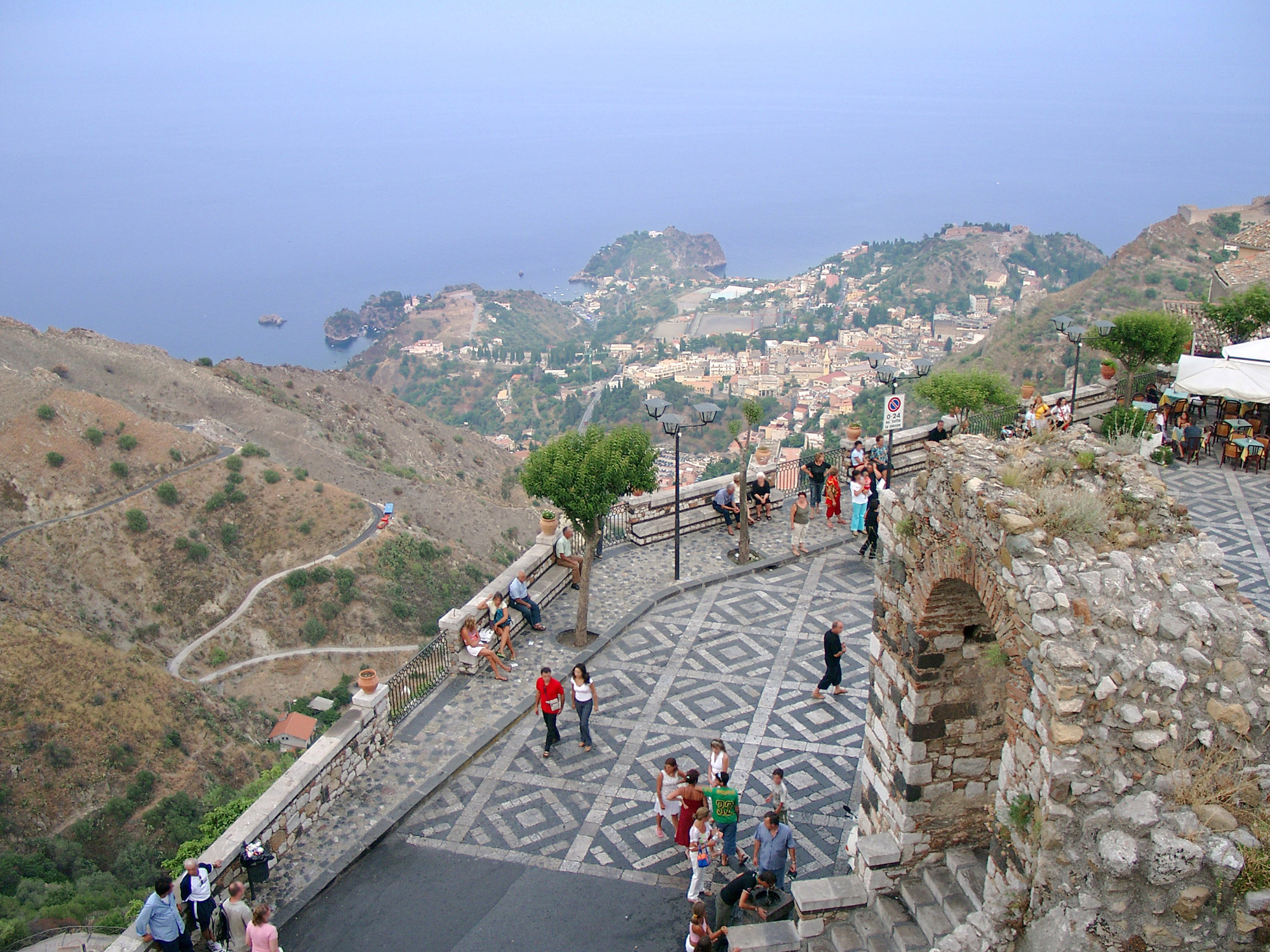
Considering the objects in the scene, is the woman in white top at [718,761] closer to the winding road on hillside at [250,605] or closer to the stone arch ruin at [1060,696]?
the stone arch ruin at [1060,696]

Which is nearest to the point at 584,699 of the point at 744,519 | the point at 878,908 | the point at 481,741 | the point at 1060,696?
the point at 481,741

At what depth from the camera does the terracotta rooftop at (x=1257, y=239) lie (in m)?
29.6

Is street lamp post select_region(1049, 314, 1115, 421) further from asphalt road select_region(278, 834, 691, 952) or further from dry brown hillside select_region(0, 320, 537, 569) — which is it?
dry brown hillside select_region(0, 320, 537, 569)

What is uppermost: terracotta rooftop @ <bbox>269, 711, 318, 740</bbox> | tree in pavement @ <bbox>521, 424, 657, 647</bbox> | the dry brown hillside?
tree in pavement @ <bbox>521, 424, 657, 647</bbox>

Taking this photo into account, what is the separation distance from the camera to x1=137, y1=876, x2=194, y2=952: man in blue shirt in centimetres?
724

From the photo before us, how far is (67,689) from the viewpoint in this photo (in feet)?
123

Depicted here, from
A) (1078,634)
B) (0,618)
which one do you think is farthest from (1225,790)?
(0,618)

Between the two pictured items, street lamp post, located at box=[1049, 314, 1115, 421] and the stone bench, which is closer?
the stone bench

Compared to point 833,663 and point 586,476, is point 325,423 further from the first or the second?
point 833,663

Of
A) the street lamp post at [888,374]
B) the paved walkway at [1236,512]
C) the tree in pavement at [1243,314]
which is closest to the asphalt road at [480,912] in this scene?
the street lamp post at [888,374]

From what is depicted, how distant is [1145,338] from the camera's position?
18.5 m

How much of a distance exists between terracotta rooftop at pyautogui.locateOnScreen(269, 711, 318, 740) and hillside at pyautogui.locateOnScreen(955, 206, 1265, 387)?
39754mm

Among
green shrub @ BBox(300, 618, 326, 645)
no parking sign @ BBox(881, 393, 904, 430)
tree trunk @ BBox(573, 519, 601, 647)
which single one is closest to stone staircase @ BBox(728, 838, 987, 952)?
tree trunk @ BBox(573, 519, 601, 647)

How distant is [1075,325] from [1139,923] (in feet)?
51.4
